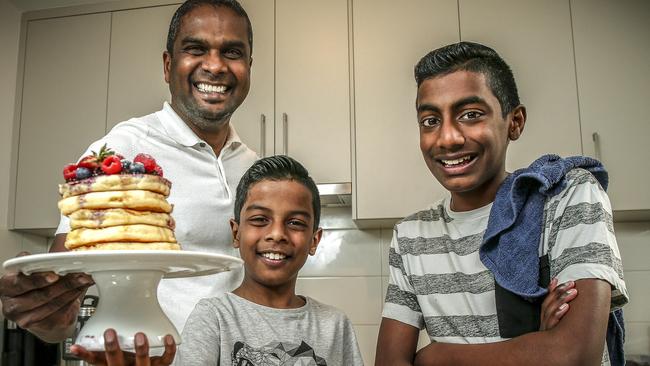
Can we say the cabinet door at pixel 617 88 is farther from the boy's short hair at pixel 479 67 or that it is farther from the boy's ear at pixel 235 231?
the boy's ear at pixel 235 231

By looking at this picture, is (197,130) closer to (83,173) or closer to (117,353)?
(83,173)

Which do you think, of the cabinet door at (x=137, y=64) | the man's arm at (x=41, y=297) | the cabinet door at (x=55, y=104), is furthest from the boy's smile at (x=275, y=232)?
the cabinet door at (x=55, y=104)

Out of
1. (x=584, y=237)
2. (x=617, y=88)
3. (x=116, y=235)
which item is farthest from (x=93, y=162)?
(x=617, y=88)

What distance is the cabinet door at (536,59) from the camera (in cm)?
243

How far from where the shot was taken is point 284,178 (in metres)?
1.36

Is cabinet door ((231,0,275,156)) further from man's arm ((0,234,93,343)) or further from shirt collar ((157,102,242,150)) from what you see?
man's arm ((0,234,93,343))

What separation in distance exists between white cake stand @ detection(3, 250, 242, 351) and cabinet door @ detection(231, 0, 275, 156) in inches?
70.8

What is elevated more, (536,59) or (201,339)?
(536,59)

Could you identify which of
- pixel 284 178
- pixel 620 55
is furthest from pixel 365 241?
pixel 284 178

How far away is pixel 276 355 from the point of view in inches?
47.1

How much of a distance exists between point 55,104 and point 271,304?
2.07 m

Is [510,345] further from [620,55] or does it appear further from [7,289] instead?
[620,55]

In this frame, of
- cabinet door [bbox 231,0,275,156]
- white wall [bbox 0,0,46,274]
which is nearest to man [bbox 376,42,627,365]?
cabinet door [bbox 231,0,275,156]

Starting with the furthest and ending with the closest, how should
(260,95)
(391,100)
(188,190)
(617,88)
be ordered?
1. (260,95)
2. (391,100)
3. (617,88)
4. (188,190)
